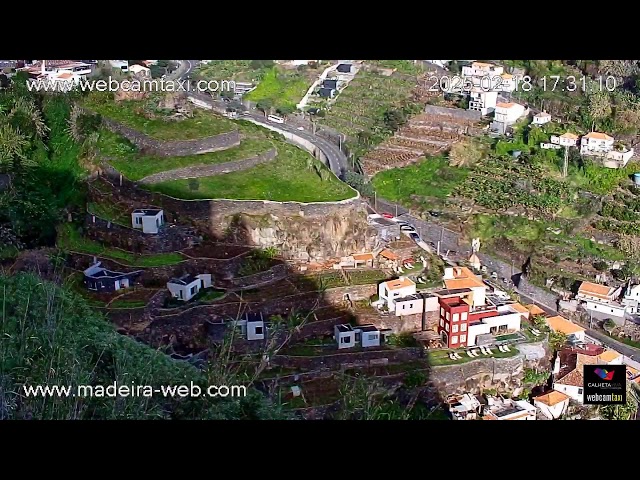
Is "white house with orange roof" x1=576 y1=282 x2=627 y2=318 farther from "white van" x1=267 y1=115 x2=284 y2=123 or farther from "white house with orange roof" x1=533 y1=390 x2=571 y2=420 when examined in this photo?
"white van" x1=267 y1=115 x2=284 y2=123

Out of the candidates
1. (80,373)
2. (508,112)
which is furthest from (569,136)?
(80,373)

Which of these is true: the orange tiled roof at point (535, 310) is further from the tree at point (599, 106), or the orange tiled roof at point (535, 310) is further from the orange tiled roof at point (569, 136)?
the tree at point (599, 106)

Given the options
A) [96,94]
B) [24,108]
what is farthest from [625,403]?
[24,108]

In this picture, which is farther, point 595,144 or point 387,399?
point 595,144

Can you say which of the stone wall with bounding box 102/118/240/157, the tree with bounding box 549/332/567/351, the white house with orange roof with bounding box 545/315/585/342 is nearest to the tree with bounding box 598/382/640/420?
the tree with bounding box 549/332/567/351

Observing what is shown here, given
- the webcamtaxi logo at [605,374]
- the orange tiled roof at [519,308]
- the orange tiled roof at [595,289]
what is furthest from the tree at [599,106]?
the webcamtaxi logo at [605,374]
